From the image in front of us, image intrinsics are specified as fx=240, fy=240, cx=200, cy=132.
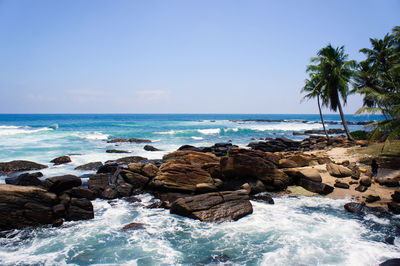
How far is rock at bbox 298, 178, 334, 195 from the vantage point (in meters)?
10.0

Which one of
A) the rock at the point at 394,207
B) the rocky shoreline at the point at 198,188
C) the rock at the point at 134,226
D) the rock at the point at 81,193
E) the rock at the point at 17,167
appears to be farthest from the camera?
the rock at the point at 17,167

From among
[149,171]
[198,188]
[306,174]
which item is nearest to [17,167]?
[149,171]

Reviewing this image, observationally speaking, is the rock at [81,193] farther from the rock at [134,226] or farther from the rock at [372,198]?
the rock at [372,198]

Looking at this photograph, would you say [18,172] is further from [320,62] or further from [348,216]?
[320,62]

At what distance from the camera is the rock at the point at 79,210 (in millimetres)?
7784

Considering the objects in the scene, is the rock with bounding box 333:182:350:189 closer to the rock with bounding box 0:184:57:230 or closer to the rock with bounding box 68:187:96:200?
the rock with bounding box 68:187:96:200

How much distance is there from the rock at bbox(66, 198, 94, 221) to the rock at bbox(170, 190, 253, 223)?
275 centimetres

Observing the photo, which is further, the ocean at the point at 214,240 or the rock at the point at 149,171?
the rock at the point at 149,171

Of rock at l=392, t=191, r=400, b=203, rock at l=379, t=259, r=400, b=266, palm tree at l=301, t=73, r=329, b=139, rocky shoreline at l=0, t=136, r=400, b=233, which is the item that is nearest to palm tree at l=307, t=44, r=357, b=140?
palm tree at l=301, t=73, r=329, b=139

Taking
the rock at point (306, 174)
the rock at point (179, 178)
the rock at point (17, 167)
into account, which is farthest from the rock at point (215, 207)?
the rock at point (17, 167)

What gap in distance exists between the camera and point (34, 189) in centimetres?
761

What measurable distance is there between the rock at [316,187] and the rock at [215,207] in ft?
11.7

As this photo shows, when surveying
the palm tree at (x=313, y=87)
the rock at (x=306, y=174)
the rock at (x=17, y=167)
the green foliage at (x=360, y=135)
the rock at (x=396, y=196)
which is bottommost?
the rock at (x=17, y=167)

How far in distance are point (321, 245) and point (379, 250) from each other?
4.19 ft
